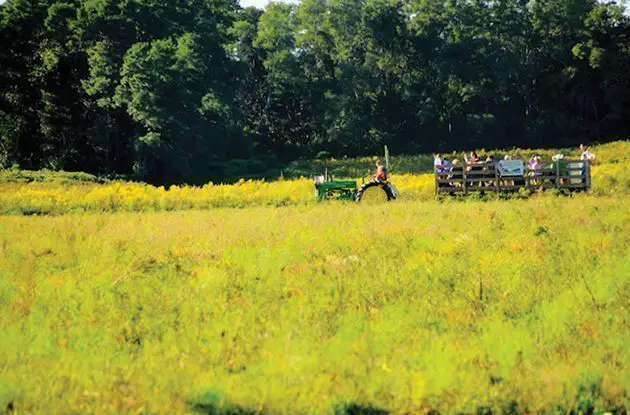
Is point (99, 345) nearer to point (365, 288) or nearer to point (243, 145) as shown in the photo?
point (365, 288)

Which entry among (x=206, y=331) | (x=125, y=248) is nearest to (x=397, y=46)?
(x=125, y=248)

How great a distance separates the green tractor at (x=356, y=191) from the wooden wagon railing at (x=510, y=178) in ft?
7.00

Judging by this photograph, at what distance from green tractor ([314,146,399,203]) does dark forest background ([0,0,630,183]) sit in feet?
104

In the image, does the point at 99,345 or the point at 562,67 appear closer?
the point at 99,345

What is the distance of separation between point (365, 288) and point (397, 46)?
69.3 meters

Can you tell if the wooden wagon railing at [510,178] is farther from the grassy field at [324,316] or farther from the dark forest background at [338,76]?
the dark forest background at [338,76]

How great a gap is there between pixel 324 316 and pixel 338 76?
66.1m

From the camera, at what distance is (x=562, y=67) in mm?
78938

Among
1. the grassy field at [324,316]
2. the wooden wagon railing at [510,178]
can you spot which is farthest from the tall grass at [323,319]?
the wooden wagon railing at [510,178]

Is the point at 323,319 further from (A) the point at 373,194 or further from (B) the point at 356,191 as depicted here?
(B) the point at 356,191

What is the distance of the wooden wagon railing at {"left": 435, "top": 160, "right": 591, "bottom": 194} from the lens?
25.7 m

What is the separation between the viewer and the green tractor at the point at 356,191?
2523cm

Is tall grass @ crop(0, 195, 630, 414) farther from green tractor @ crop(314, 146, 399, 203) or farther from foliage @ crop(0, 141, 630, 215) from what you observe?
foliage @ crop(0, 141, 630, 215)

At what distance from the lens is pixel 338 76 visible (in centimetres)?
7462
